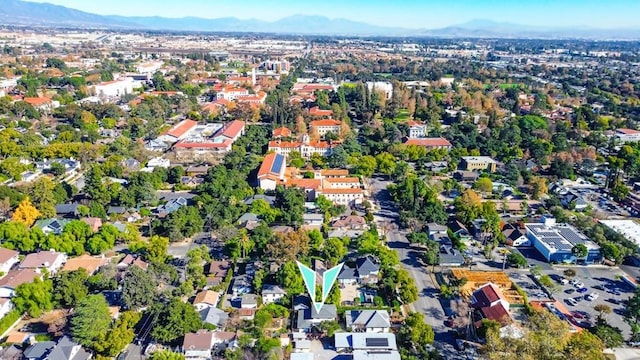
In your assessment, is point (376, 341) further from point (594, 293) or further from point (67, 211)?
point (67, 211)

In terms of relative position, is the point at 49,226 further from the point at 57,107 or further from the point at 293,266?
the point at 57,107

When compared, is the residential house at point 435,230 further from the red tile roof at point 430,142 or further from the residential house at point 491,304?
the red tile roof at point 430,142

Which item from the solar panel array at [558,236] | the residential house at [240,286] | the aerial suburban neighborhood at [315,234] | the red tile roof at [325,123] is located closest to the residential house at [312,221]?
the aerial suburban neighborhood at [315,234]

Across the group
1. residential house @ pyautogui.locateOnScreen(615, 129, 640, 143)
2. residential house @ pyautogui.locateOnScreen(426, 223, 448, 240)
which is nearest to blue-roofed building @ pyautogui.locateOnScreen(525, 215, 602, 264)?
residential house @ pyautogui.locateOnScreen(426, 223, 448, 240)

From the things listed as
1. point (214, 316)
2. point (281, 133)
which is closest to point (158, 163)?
point (281, 133)

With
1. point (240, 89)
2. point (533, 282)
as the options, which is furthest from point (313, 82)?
point (533, 282)

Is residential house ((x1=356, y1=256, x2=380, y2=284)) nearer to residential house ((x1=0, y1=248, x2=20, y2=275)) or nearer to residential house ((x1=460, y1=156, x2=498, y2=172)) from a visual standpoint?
residential house ((x1=0, y1=248, x2=20, y2=275))
